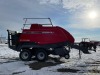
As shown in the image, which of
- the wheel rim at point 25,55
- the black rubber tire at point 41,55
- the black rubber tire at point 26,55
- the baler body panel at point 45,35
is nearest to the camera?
the black rubber tire at point 41,55

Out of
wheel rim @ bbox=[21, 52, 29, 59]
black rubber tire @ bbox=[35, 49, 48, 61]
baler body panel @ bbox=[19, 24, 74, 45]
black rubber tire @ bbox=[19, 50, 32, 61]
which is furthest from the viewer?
wheel rim @ bbox=[21, 52, 29, 59]

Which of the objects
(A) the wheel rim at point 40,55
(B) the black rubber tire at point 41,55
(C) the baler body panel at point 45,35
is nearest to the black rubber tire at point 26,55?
(B) the black rubber tire at point 41,55

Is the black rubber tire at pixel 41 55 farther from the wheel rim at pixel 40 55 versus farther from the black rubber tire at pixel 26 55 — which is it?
the black rubber tire at pixel 26 55

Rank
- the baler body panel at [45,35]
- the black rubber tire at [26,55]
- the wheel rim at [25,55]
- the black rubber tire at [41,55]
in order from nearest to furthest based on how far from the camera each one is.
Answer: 1. the black rubber tire at [41,55]
2. the baler body panel at [45,35]
3. the black rubber tire at [26,55]
4. the wheel rim at [25,55]

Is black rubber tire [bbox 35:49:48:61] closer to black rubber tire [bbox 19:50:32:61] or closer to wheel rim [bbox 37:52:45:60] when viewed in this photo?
wheel rim [bbox 37:52:45:60]

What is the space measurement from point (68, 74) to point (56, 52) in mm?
6131

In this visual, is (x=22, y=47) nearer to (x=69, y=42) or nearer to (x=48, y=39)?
(x=48, y=39)

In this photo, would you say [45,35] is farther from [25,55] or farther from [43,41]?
[25,55]

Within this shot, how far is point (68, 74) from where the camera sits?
38.2ft

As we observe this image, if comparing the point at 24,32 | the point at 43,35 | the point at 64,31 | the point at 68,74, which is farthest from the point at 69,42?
the point at 68,74

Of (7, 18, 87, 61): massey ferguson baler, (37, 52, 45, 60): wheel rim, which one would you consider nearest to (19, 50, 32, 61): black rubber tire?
(7, 18, 87, 61): massey ferguson baler

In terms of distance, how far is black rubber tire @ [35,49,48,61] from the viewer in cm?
1748

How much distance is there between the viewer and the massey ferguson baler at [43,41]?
1762 cm

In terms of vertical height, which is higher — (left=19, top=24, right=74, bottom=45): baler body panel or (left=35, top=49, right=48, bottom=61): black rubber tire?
(left=19, top=24, right=74, bottom=45): baler body panel
